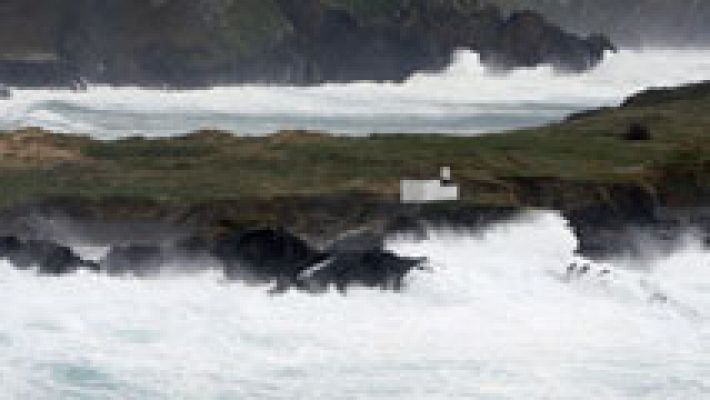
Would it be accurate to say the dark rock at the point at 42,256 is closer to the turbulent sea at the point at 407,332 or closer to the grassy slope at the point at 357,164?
the turbulent sea at the point at 407,332

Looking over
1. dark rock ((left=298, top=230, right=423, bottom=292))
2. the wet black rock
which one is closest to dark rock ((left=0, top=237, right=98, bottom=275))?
the wet black rock

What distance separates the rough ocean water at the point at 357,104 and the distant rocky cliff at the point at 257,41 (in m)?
3.77

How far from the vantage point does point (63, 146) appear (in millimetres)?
68875

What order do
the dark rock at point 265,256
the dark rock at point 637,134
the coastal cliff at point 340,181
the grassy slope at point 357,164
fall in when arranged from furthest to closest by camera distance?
the dark rock at point 637,134
the grassy slope at point 357,164
the coastal cliff at point 340,181
the dark rock at point 265,256

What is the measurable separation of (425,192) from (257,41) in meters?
128

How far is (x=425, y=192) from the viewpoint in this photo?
56312 millimetres

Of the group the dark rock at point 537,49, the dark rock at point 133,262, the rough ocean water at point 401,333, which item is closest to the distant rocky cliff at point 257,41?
the dark rock at point 537,49

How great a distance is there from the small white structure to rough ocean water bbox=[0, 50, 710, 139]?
5482cm

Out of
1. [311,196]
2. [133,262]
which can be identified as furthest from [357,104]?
[133,262]

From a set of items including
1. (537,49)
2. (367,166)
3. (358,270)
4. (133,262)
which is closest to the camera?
(358,270)

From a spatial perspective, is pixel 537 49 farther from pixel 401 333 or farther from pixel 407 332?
pixel 401 333

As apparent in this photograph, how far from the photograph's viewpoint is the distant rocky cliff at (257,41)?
172 meters

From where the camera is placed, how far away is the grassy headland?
190 feet

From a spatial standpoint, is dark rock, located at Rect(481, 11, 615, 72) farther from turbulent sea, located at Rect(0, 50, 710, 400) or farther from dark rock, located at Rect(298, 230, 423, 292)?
dark rock, located at Rect(298, 230, 423, 292)
